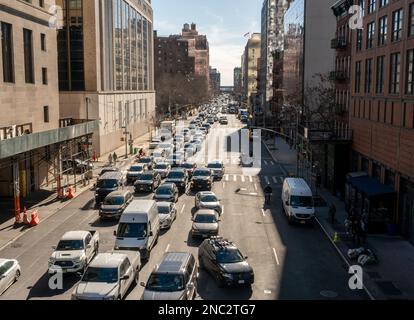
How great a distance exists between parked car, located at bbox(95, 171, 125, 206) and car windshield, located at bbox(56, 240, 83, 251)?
15.8m

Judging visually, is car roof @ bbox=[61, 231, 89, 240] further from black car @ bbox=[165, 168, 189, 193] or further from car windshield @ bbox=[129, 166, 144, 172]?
car windshield @ bbox=[129, 166, 144, 172]

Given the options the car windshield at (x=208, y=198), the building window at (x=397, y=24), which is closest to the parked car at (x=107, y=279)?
the car windshield at (x=208, y=198)

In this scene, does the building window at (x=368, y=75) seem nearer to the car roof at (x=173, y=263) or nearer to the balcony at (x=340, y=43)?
the balcony at (x=340, y=43)

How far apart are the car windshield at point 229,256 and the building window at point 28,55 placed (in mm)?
28097

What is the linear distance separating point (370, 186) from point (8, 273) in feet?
77.6

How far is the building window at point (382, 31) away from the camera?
115 ft

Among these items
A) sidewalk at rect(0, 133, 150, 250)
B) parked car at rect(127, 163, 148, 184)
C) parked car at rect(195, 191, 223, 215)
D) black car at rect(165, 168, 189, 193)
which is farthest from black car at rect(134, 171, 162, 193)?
parked car at rect(195, 191, 223, 215)

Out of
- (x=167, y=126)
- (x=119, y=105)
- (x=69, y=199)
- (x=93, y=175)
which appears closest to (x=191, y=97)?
(x=167, y=126)

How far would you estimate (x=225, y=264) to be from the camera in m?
21.2

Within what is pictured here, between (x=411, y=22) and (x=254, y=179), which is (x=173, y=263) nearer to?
(x=411, y=22)

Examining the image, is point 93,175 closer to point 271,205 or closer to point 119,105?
point 271,205

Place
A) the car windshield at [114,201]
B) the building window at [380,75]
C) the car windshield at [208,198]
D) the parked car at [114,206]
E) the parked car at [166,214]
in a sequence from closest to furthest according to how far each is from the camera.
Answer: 1. the parked car at [166,214]
2. the parked car at [114,206]
3. the car windshield at [114,201]
4. the building window at [380,75]
5. the car windshield at [208,198]

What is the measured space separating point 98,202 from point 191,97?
155 meters

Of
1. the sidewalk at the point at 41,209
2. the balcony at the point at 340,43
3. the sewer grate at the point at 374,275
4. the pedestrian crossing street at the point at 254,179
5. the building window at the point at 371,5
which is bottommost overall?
the pedestrian crossing street at the point at 254,179
